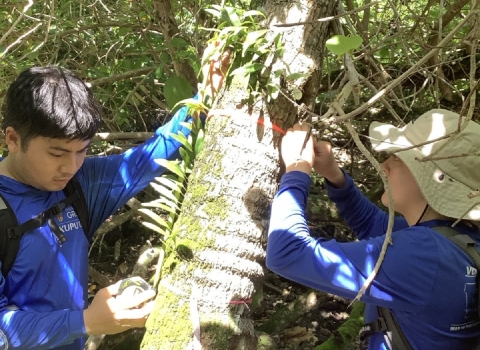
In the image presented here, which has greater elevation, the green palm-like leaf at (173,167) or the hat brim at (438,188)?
the hat brim at (438,188)

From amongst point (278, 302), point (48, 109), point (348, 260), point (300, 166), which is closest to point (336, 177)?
point (300, 166)

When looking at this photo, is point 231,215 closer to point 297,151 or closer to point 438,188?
point 297,151

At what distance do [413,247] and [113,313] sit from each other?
90 centimetres

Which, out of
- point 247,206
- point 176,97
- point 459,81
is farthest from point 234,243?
point 459,81

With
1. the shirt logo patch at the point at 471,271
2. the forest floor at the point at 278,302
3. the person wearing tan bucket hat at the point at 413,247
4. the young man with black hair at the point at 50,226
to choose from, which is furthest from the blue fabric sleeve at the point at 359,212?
the forest floor at the point at 278,302

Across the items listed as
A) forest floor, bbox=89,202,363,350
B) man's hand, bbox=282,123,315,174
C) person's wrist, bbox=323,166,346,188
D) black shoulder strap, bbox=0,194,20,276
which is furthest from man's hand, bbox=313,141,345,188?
forest floor, bbox=89,202,363,350

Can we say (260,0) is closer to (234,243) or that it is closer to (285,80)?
(285,80)

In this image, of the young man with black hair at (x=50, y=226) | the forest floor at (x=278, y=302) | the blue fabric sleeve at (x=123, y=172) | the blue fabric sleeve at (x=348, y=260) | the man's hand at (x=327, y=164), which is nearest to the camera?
the blue fabric sleeve at (x=348, y=260)

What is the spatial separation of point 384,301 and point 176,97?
125 centimetres

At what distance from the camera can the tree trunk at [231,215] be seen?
4.83ft

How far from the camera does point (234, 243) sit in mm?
1508

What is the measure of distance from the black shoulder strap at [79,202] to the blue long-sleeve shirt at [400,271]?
0.77 meters

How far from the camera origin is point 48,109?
5.43 feet

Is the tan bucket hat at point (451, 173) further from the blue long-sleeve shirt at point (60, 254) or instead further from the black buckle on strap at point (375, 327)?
the blue long-sleeve shirt at point (60, 254)
